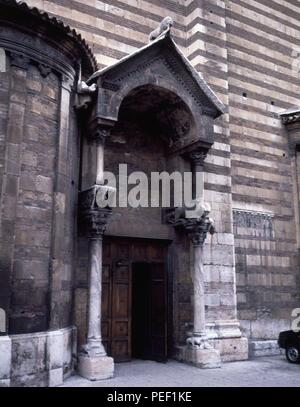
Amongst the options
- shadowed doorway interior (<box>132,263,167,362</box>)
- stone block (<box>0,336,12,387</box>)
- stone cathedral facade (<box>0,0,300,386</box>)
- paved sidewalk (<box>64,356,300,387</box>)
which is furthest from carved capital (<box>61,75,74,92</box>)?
paved sidewalk (<box>64,356,300,387</box>)

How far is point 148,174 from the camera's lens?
35.8 ft

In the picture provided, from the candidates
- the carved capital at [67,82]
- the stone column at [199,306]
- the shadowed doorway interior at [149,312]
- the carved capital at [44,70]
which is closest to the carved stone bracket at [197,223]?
the stone column at [199,306]

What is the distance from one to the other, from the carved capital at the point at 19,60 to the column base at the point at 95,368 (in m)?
5.59

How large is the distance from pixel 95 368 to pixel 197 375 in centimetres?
210

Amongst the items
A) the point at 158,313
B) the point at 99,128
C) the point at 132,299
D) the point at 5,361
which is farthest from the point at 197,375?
the point at 99,128

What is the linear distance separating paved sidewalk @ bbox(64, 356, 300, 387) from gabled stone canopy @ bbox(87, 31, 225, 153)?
16.7 feet

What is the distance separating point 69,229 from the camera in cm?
866

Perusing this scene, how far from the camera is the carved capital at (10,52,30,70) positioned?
307 inches

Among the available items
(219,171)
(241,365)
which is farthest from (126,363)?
(219,171)

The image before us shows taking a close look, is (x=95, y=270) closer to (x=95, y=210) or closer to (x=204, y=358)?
(x=95, y=210)

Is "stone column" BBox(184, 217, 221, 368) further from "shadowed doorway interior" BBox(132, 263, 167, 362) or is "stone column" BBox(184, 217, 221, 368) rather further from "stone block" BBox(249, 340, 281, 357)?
"stone block" BBox(249, 340, 281, 357)

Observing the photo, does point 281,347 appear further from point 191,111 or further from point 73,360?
point 191,111

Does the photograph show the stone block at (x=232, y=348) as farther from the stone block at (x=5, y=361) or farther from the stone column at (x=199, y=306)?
the stone block at (x=5, y=361)
